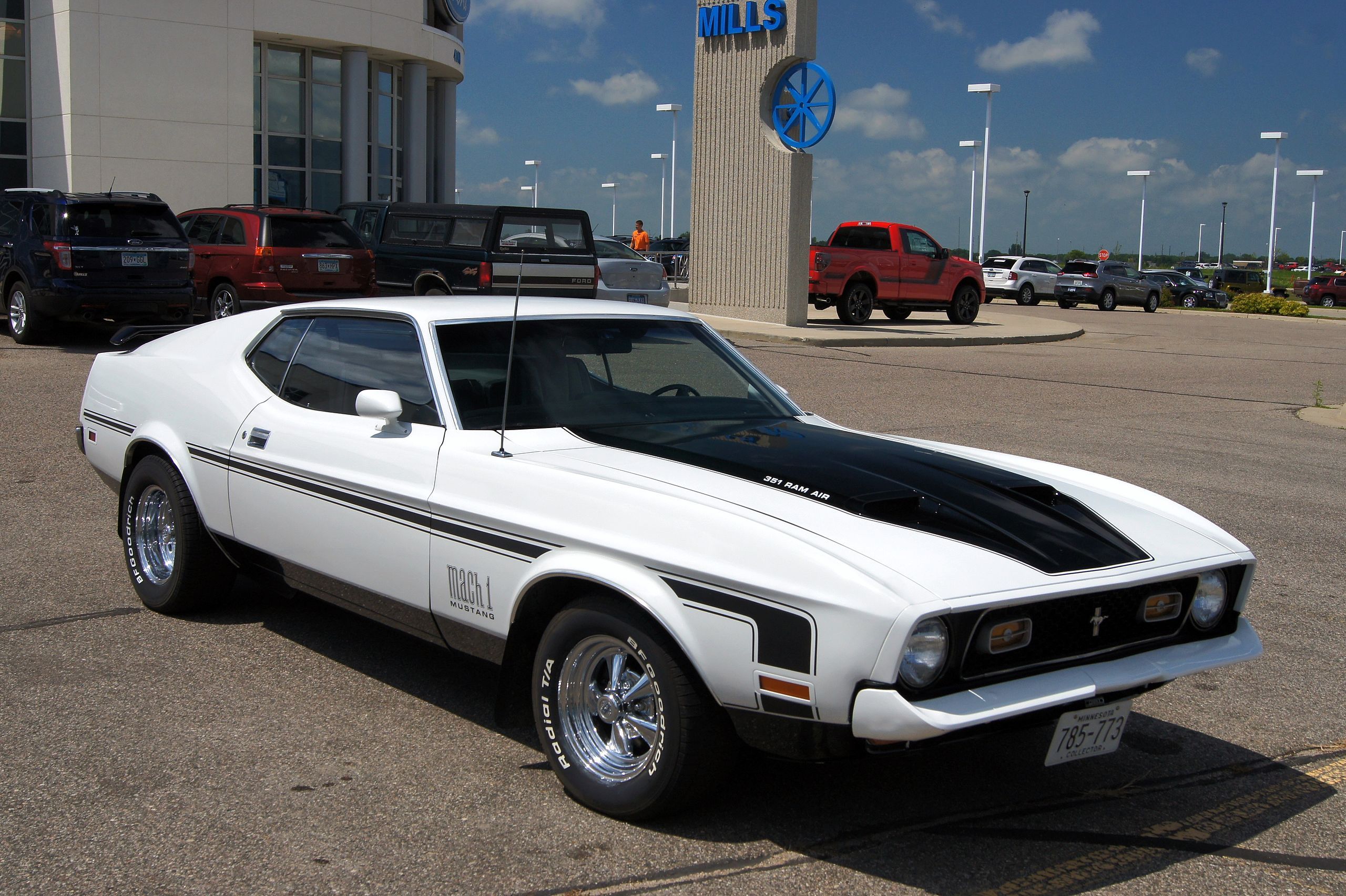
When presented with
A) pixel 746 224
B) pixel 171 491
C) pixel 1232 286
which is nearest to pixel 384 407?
pixel 171 491

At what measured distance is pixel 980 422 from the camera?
12.3 metres

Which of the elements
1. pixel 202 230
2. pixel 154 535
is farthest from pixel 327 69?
pixel 154 535

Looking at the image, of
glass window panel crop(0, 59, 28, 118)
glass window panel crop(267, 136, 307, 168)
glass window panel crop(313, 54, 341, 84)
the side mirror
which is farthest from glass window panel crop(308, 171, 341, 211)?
the side mirror

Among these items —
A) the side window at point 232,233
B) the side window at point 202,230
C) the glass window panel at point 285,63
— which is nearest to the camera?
the side window at point 232,233

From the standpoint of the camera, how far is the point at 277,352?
16.9 feet

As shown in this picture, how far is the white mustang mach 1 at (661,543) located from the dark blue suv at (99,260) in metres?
11.5

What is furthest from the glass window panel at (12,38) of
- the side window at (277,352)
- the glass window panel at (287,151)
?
the side window at (277,352)

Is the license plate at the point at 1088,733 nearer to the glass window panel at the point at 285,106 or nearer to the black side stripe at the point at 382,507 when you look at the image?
the black side stripe at the point at 382,507

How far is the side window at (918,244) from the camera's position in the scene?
26203mm

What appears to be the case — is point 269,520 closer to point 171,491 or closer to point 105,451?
point 171,491

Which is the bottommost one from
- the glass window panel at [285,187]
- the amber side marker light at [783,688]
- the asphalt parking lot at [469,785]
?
the asphalt parking lot at [469,785]

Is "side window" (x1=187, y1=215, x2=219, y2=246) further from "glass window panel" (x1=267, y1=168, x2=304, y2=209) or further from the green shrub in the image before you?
the green shrub

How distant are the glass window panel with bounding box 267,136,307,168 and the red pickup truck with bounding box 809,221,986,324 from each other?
14.7 m

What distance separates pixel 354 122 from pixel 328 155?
127 cm
